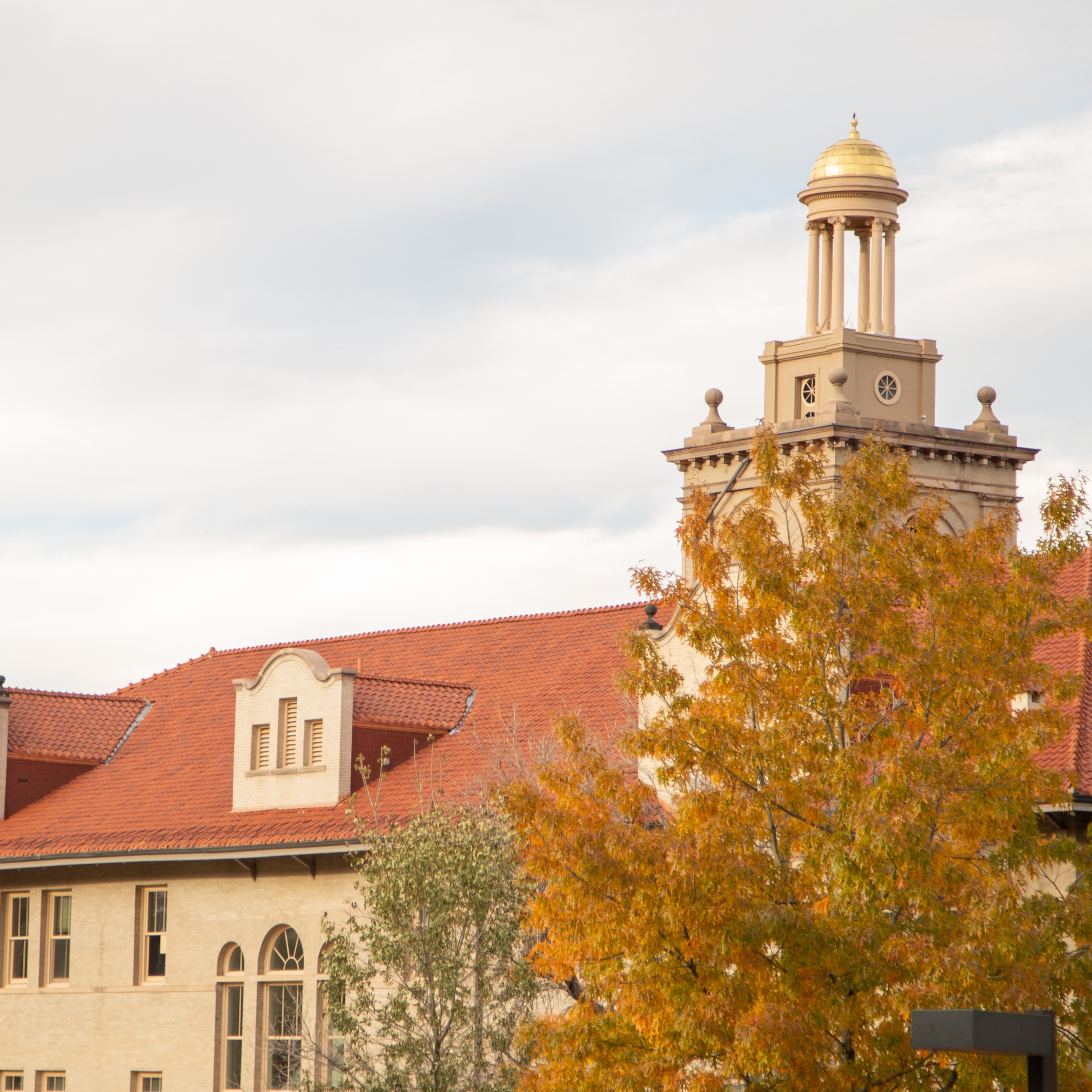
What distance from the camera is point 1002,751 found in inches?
648

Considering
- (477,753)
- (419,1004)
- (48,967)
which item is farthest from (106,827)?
(419,1004)

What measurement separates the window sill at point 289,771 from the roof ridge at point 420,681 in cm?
159

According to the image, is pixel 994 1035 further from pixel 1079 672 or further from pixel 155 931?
pixel 155 931

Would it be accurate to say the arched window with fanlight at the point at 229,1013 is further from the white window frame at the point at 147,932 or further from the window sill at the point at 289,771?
the window sill at the point at 289,771

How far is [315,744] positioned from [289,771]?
0.60m

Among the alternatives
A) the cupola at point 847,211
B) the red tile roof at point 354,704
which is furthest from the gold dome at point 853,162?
the red tile roof at point 354,704

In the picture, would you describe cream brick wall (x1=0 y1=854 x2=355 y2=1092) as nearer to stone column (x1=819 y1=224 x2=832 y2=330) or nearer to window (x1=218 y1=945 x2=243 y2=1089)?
window (x1=218 y1=945 x2=243 y2=1089)

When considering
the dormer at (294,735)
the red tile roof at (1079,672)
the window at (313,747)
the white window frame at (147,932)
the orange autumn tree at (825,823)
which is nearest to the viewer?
the orange autumn tree at (825,823)

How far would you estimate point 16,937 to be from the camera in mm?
36875

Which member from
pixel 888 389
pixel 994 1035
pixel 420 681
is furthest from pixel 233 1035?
pixel 888 389

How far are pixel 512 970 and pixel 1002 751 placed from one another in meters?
7.50

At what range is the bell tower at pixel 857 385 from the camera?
166ft

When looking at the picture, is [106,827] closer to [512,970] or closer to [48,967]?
[48,967]

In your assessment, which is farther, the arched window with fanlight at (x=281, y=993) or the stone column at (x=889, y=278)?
the stone column at (x=889, y=278)
